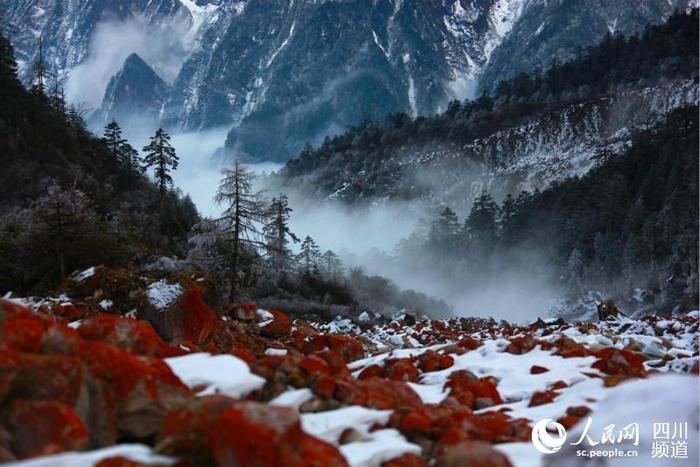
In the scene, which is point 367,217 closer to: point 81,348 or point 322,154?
point 322,154

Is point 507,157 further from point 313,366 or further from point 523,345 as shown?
point 313,366

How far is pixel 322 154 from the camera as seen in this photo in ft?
526

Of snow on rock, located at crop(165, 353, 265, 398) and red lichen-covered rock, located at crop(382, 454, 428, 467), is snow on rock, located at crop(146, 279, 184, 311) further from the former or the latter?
red lichen-covered rock, located at crop(382, 454, 428, 467)

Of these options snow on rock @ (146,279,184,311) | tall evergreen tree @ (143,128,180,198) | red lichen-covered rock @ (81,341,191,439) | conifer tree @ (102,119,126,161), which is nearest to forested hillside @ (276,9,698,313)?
snow on rock @ (146,279,184,311)

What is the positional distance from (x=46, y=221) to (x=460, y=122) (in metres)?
127

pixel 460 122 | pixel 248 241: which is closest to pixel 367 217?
pixel 460 122

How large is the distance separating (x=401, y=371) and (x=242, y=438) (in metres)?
4.68

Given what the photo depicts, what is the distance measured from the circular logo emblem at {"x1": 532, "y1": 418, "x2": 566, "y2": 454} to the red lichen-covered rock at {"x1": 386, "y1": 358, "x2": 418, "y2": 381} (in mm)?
2698

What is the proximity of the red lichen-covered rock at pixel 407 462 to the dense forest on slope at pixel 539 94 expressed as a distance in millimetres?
115236

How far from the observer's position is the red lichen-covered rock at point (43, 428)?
3180mm

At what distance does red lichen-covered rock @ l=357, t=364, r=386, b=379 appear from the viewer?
7057 mm

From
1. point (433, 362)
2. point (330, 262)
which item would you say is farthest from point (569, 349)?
→ point (330, 262)

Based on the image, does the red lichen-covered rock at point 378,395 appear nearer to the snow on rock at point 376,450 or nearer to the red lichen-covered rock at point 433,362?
the snow on rock at point 376,450

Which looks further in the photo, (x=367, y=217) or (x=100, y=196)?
(x=367, y=217)
